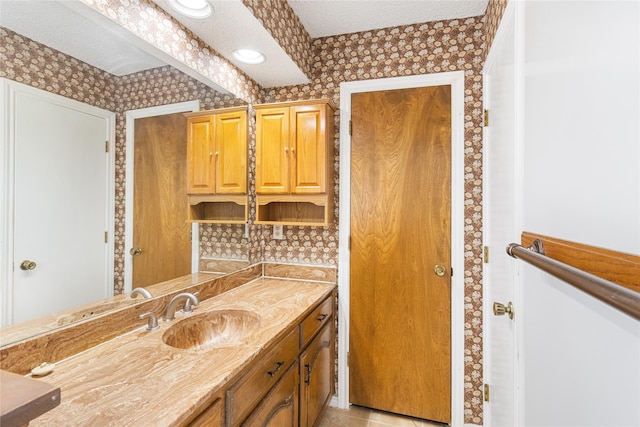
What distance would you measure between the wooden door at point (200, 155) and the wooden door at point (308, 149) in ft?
1.69

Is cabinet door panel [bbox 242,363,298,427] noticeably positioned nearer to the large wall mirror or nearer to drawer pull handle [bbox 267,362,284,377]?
drawer pull handle [bbox 267,362,284,377]

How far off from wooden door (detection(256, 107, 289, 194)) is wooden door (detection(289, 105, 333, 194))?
0.16 feet

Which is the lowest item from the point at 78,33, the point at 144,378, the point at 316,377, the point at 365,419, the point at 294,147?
the point at 365,419

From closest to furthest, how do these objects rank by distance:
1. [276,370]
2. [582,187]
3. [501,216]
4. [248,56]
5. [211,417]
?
[582,187]
[211,417]
[276,370]
[501,216]
[248,56]

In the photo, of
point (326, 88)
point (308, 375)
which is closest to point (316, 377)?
point (308, 375)

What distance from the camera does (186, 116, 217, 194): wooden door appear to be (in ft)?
5.56

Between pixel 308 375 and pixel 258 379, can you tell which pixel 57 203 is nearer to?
pixel 258 379

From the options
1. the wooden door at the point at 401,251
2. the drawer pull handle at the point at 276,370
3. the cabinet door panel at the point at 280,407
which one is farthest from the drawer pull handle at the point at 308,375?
the wooden door at the point at 401,251

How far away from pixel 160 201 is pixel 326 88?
4.62 ft

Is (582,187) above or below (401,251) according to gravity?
above


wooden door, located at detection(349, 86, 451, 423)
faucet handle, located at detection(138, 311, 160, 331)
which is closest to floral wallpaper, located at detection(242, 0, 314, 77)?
wooden door, located at detection(349, 86, 451, 423)

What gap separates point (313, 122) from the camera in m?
2.01

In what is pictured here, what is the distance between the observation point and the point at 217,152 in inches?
75.8

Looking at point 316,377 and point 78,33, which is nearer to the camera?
point 78,33
